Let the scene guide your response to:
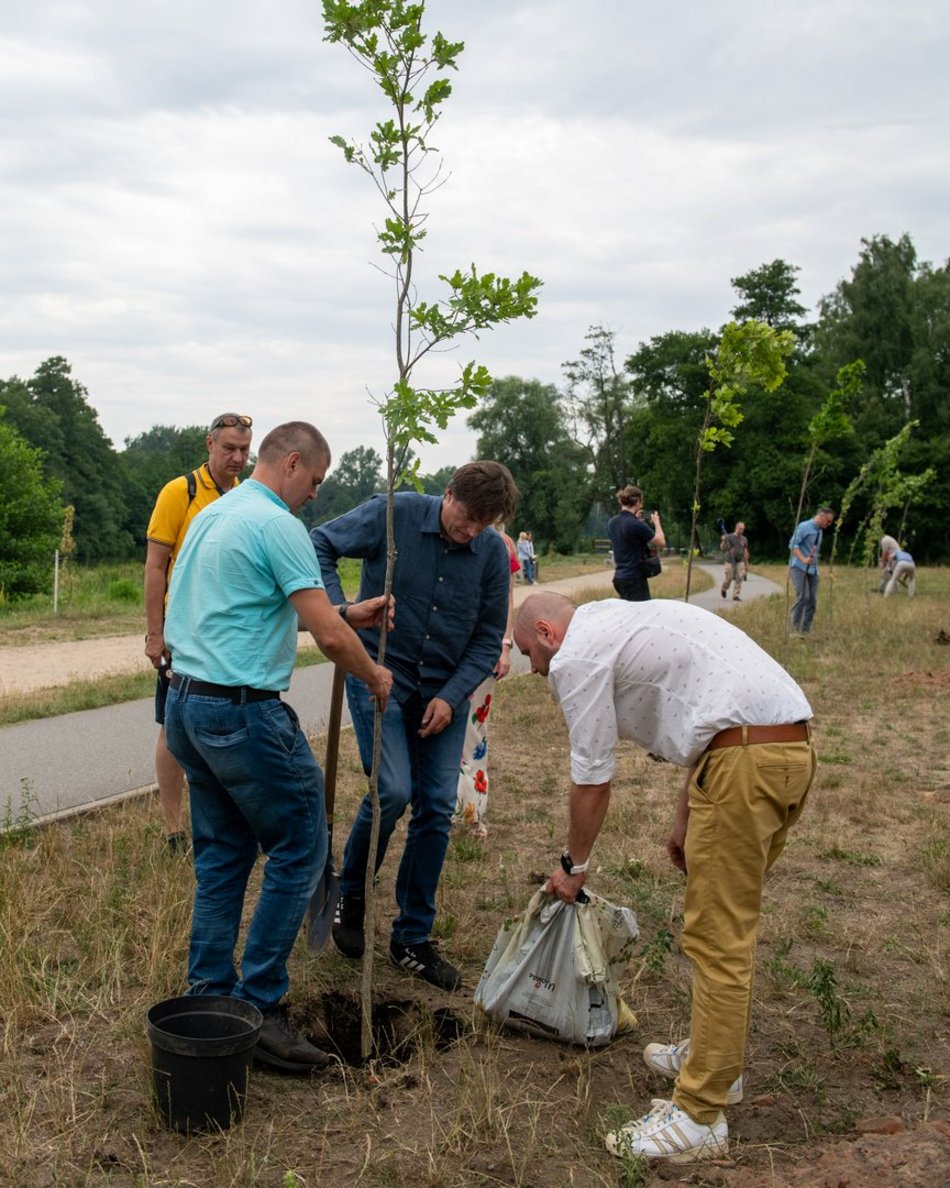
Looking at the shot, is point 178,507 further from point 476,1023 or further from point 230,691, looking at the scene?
point 476,1023

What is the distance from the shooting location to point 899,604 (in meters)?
26.5

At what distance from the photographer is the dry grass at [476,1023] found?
10.9 feet

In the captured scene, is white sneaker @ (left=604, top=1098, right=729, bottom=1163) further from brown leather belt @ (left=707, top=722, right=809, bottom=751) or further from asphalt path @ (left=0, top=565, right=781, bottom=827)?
asphalt path @ (left=0, top=565, right=781, bottom=827)

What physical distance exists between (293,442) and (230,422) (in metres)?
1.81

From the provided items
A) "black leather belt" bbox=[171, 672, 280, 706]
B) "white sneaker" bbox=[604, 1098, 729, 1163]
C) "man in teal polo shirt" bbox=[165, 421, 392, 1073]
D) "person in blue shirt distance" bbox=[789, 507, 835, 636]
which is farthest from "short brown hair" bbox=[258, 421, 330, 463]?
"person in blue shirt distance" bbox=[789, 507, 835, 636]

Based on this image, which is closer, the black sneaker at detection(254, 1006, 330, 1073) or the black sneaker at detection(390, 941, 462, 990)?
the black sneaker at detection(254, 1006, 330, 1073)

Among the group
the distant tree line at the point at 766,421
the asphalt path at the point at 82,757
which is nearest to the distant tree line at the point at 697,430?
the distant tree line at the point at 766,421

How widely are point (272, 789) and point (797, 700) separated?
1.64m

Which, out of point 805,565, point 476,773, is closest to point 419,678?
point 476,773

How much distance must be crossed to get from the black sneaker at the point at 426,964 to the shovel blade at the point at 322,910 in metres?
0.35

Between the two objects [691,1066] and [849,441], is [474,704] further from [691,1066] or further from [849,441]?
[849,441]

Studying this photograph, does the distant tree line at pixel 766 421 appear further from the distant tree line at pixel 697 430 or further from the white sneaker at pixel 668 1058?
the white sneaker at pixel 668 1058

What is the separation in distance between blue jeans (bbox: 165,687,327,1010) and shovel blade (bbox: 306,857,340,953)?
573 mm

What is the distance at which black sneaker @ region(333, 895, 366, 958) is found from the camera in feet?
15.9
